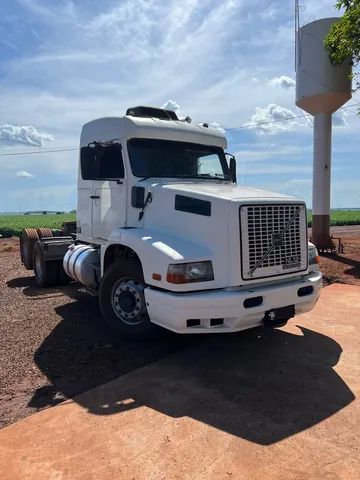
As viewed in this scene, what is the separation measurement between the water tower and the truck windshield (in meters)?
10.3

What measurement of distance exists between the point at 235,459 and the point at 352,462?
880mm

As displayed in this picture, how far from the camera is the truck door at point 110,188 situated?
6.59 meters

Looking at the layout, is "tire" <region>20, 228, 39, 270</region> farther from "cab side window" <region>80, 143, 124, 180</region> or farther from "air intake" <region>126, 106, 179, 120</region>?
"air intake" <region>126, 106, 179, 120</region>

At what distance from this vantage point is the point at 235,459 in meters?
3.41

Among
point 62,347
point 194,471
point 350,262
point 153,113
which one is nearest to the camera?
point 194,471

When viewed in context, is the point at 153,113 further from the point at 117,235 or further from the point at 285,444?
the point at 285,444

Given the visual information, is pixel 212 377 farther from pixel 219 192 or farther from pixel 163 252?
pixel 219 192

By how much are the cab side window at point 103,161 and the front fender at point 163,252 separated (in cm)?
132

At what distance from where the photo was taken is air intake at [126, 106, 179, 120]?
7.02m

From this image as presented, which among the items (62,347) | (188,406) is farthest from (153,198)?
(188,406)

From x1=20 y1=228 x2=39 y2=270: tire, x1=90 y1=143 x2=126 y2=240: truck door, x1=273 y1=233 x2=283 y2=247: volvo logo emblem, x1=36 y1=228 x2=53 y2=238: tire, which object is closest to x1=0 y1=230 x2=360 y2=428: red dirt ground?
x1=90 y1=143 x2=126 y2=240: truck door

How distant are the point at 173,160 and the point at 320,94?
35.9 feet

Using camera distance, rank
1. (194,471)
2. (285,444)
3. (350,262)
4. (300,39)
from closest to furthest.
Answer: (194,471) → (285,444) → (350,262) → (300,39)

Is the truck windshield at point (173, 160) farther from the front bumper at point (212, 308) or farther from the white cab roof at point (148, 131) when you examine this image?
the front bumper at point (212, 308)
